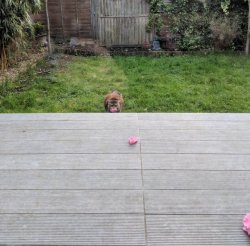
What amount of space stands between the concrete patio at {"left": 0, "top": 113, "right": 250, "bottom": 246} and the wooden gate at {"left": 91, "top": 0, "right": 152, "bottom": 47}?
584 cm

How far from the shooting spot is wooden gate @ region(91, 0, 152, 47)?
28.4 ft

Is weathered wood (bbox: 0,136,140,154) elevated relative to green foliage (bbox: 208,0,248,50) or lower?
lower

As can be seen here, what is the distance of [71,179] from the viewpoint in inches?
91.2

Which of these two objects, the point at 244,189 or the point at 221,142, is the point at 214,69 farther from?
the point at 244,189

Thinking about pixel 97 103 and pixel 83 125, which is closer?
pixel 83 125

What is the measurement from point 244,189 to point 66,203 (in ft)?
3.50

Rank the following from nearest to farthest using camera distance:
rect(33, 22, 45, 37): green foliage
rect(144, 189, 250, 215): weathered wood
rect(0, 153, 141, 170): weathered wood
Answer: rect(144, 189, 250, 215): weathered wood
rect(0, 153, 141, 170): weathered wood
rect(33, 22, 45, 37): green foliage

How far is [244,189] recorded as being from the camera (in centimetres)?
222

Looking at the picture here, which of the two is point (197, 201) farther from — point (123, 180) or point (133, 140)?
point (133, 140)

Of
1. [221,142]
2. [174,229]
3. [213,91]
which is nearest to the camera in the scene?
[174,229]

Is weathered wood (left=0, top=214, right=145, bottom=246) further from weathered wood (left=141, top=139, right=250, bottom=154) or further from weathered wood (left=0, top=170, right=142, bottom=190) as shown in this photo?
weathered wood (left=141, top=139, right=250, bottom=154)

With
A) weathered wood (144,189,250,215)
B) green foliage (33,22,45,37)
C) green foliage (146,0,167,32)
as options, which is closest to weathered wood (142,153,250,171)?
weathered wood (144,189,250,215)

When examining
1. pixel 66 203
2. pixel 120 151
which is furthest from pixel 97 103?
pixel 66 203

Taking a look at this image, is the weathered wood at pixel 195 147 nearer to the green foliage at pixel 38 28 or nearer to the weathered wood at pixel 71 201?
the weathered wood at pixel 71 201
